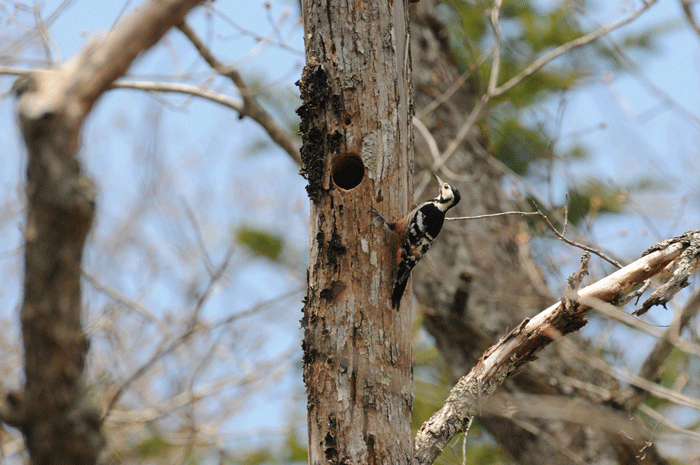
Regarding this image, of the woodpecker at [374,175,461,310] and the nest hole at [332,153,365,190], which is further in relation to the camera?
the nest hole at [332,153,365,190]

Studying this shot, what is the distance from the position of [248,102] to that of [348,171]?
2.15 m

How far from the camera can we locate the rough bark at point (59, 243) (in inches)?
65.9

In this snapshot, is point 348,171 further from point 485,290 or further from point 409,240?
point 485,290

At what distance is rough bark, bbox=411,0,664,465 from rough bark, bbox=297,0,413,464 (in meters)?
2.11

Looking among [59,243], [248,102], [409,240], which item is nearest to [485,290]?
[248,102]

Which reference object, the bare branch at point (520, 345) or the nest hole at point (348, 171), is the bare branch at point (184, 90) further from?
the bare branch at point (520, 345)

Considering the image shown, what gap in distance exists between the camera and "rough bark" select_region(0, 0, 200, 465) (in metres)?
1.67

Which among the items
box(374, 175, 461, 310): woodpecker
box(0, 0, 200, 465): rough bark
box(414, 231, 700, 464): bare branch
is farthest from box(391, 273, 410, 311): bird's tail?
box(0, 0, 200, 465): rough bark

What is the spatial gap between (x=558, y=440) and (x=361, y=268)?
3.59 m

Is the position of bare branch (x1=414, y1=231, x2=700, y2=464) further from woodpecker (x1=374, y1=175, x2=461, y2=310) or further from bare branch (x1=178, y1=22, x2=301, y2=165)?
bare branch (x1=178, y1=22, x2=301, y2=165)

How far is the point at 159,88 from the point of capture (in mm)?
5035

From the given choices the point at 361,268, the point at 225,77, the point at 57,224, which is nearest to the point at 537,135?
the point at 225,77

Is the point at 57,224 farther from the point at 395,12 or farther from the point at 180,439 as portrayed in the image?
the point at 180,439

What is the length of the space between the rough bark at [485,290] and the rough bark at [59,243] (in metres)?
3.73
